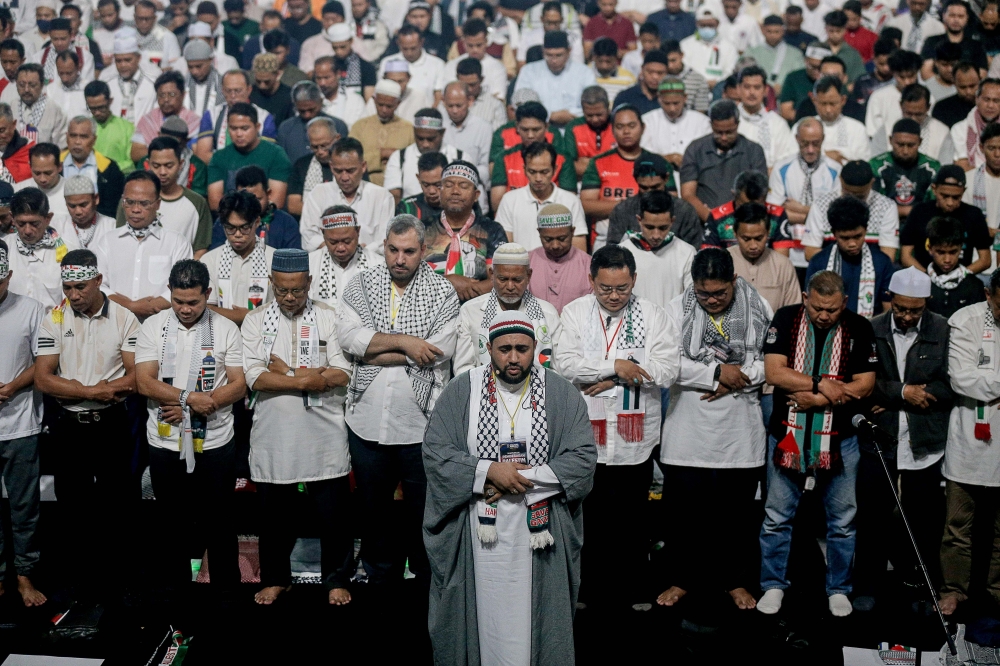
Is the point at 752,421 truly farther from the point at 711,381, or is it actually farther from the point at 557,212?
the point at 557,212

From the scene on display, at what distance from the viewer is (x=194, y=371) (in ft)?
20.9

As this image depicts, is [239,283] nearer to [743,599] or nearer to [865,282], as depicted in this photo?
[743,599]

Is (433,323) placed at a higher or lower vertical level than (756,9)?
lower

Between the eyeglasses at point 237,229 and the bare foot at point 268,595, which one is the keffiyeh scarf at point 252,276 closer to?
the eyeglasses at point 237,229

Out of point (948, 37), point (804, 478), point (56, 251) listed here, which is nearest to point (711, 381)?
point (804, 478)

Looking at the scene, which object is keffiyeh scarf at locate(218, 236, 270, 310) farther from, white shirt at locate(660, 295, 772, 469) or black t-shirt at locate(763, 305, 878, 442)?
black t-shirt at locate(763, 305, 878, 442)

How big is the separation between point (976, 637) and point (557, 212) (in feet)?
11.8

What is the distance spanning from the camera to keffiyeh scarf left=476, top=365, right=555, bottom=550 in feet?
17.0

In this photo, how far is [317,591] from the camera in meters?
6.64

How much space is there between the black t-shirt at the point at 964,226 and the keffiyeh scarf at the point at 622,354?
2.84 metres

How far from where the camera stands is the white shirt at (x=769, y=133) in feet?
32.8

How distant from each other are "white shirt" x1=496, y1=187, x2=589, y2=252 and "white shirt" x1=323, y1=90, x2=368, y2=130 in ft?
10.6

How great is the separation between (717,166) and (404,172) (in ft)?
8.62

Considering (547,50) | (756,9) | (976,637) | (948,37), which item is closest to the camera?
(976,637)
